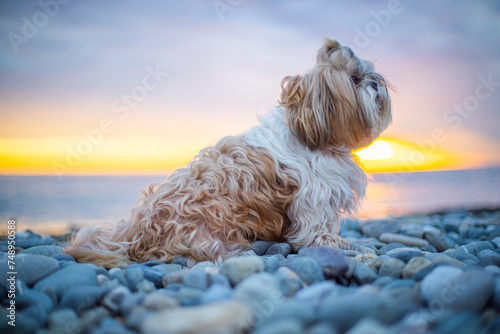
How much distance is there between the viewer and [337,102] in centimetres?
403

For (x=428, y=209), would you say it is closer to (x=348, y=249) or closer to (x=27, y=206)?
(x=348, y=249)

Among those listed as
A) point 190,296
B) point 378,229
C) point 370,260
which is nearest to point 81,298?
point 190,296

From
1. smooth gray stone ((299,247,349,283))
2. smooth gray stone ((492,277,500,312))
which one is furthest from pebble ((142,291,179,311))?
smooth gray stone ((492,277,500,312))

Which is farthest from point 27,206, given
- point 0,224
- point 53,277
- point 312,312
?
point 312,312

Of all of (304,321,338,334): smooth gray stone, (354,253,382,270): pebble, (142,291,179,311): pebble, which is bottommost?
(142,291,179,311): pebble

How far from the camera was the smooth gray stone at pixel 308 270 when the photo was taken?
9.21ft

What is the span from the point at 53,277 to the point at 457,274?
292cm

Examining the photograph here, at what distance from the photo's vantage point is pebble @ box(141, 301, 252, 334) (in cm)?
179

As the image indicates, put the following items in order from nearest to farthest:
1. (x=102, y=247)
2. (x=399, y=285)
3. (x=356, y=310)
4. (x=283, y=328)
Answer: (x=283, y=328)
(x=356, y=310)
(x=399, y=285)
(x=102, y=247)

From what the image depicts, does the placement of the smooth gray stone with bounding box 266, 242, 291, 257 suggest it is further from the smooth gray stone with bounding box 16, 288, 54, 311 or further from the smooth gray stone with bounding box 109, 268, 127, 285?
the smooth gray stone with bounding box 16, 288, 54, 311

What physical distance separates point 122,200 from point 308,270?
1566 centimetres

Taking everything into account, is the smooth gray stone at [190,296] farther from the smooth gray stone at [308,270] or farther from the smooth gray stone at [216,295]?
the smooth gray stone at [308,270]

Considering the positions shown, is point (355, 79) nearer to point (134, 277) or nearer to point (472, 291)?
point (472, 291)

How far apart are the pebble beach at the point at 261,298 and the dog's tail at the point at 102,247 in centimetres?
18
